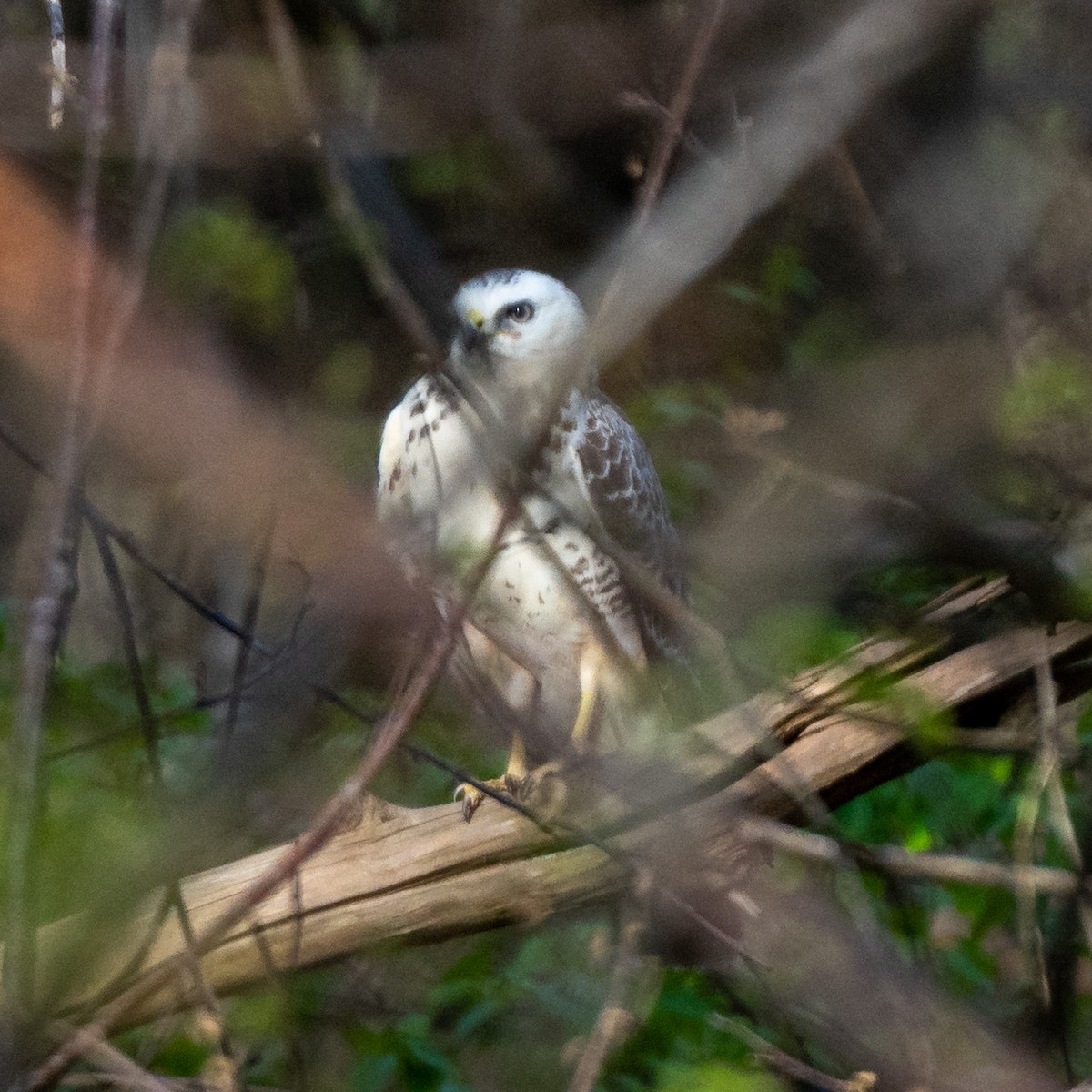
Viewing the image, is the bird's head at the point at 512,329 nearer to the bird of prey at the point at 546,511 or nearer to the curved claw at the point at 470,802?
the bird of prey at the point at 546,511

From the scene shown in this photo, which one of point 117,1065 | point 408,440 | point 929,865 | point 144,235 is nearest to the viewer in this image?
point 144,235

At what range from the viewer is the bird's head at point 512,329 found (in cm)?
240

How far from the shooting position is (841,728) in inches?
75.0

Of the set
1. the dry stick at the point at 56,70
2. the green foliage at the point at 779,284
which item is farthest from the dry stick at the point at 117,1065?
the green foliage at the point at 779,284

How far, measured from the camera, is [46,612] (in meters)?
0.86

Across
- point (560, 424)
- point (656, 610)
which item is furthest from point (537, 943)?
point (560, 424)

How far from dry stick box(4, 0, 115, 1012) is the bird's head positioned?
5.08 feet

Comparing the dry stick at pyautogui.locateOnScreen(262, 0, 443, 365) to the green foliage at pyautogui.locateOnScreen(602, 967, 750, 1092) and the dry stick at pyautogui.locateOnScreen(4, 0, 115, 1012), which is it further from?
the green foliage at pyautogui.locateOnScreen(602, 967, 750, 1092)

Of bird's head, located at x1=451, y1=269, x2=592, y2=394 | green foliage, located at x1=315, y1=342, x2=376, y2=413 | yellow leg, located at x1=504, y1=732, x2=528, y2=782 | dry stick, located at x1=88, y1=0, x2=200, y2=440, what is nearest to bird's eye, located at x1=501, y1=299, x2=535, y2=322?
bird's head, located at x1=451, y1=269, x2=592, y2=394

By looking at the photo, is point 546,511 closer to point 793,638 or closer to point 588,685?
point 588,685

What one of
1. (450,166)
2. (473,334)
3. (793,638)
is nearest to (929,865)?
(793,638)

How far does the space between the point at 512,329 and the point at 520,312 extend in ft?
0.11

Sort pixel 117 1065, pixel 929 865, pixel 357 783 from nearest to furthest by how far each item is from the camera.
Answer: pixel 357 783 → pixel 929 865 → pixel 117 1065

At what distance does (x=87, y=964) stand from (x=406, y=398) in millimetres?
1620
